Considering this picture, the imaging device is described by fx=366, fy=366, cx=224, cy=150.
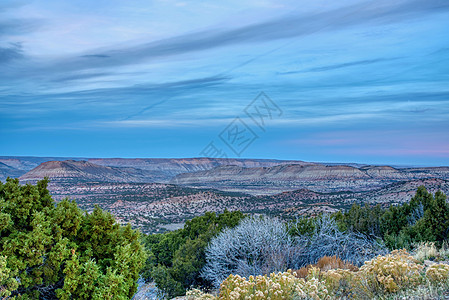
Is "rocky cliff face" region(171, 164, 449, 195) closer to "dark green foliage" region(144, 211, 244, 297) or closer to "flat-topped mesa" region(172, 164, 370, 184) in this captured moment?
"flat-topped mesa" region(172, 164, 370, 184)

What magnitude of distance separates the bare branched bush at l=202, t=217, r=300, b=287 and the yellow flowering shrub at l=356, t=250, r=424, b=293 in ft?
13.2

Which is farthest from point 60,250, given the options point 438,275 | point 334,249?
point 334,249

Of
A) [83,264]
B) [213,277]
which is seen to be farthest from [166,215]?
[83,264]

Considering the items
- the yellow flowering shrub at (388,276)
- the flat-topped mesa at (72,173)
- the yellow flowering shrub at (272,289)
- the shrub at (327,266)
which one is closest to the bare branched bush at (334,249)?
the shrub at (327,266)

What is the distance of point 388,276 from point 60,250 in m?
5.72

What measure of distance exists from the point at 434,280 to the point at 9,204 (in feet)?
24.9

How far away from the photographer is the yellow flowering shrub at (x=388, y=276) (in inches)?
236

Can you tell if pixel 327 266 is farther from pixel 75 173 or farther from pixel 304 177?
pixel 304 177

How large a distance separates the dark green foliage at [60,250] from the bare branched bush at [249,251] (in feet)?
13.1

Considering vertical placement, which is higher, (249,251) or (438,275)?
(438,275)

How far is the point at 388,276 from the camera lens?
5973 millimetres

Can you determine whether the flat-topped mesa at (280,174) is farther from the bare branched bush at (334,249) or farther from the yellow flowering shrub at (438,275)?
the yellow flowering shrub at (438,275)

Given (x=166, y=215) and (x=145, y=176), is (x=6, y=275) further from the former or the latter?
(x=145, y=176)

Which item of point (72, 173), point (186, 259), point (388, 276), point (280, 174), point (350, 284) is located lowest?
point (186, 259)
